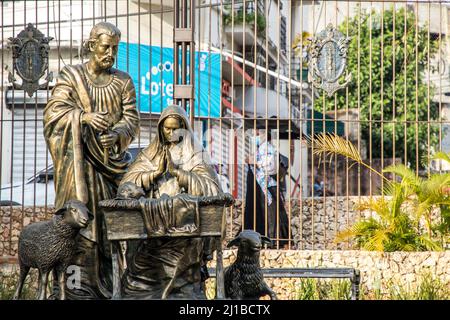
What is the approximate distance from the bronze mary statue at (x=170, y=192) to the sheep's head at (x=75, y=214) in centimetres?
37

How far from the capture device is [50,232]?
34.3 ft

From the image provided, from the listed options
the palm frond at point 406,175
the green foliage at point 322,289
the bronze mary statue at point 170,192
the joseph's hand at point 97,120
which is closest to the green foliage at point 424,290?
the green foliage at point 322,289

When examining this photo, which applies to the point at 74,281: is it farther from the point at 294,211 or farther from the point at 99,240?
the point at 294,211

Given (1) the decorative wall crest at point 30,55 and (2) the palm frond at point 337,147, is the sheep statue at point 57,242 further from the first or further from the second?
(2) the palm frond at point 337,147

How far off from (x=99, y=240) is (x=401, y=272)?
188 inches

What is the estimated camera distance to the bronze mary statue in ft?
34.1

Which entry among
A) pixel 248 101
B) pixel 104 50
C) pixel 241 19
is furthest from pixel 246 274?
pixel 241 19

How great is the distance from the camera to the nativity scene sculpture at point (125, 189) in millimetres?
10148

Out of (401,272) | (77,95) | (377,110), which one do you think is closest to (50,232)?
(77,95)

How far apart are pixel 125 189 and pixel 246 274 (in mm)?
1236

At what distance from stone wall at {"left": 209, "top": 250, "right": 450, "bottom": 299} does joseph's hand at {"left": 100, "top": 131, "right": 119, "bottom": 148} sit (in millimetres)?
4073

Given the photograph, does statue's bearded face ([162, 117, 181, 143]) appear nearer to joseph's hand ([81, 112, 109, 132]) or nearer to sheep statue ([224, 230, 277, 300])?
joseph's hand ([81, 112, 109, 132])

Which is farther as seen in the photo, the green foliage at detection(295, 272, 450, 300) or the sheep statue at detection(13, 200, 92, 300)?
the green foliage at detection(295, 272, 450, 300)

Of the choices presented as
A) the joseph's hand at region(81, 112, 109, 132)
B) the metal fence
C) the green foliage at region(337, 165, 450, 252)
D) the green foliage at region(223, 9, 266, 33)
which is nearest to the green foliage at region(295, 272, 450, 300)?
the green foliage at region(337, 165, 450, 252)
